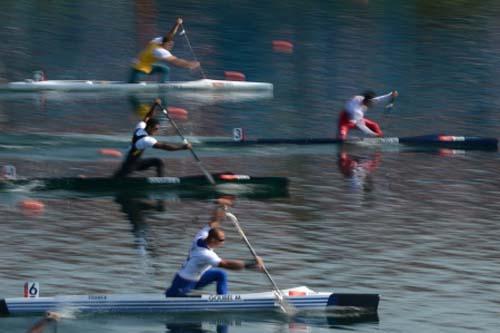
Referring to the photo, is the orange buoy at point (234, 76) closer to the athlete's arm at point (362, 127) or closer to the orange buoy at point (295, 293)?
the athlete's arm at point (362, 127)

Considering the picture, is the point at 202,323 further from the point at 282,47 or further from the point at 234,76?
the point at 282,47

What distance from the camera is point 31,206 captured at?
31.6 meters

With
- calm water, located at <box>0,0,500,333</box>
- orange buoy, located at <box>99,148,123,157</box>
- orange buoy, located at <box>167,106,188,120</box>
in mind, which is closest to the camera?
calm water, located at <box>0,0,500,333</box>

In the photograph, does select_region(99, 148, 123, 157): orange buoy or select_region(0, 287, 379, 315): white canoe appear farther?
Answer: select_region(99, 148, 123, 157): orange buoy

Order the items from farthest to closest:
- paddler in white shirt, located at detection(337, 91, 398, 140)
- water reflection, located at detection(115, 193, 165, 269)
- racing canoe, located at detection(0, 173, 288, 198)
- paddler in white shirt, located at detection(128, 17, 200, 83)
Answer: paddler in white shirt, located at detection(128, 17, 200, 83), paddler in white shirt, located at detection(337, 91, 398, 140), racing canoe, located at detection(0, 173, 288, 198), water reflection, located at detection(115, 193, 165, 269)

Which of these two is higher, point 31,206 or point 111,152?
point 111,152

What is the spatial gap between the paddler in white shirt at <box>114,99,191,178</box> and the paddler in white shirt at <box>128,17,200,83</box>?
37.0 ft

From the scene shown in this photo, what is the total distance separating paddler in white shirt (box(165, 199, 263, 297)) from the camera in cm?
2328

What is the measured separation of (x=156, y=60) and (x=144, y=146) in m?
13.3

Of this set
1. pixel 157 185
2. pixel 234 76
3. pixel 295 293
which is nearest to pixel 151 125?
pixel 157 185

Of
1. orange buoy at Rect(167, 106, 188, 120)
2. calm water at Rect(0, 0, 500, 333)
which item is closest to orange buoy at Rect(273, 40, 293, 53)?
calm water at Rect(0, 0, 500, 333)

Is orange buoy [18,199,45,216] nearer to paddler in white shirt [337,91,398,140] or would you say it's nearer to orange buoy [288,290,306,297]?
orange buoy [288,290,306,297]

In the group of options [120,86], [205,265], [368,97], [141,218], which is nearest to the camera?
[205,265]

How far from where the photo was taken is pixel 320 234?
29.8 m
